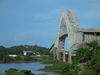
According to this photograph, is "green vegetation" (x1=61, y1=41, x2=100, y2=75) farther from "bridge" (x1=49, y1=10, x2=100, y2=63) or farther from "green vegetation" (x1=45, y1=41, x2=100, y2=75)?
"bridge" (x1=49, y1=10, x2=100, y2=63)

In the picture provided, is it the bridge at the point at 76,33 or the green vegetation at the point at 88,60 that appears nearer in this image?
the green vegetation at the point at 88,60

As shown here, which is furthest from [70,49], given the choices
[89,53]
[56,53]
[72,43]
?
[89,53]

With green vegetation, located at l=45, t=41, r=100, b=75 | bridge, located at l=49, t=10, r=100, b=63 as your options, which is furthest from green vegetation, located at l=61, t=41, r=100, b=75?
bridge, located at l=49, t=10, r=100, b=63

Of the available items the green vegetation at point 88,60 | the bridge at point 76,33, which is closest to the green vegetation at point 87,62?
the green vegetation at point 88,60

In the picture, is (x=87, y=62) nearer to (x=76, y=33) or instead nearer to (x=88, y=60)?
(x=88, y=60)

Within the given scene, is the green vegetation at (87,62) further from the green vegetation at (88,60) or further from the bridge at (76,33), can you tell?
the bridge at (76,33)

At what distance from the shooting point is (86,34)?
61.4 metres

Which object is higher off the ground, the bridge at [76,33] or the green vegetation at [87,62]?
the bridge at [76,33]

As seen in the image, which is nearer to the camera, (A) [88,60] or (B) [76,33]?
(A) [88,60]

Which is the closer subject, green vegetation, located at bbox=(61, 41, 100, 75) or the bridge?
green vegetation, located at bbox=(61, 41, 100, 75)

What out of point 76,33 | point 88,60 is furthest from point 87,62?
point 76,33

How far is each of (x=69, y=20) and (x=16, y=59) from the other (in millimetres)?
36535

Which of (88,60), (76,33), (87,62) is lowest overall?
(87,62)

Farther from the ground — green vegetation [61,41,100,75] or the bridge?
the bridge
